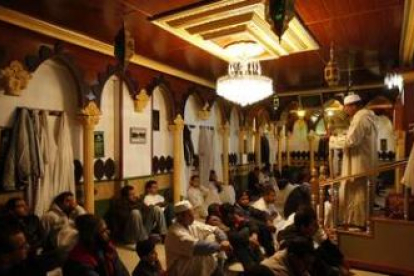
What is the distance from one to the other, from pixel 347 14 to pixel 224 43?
1.44 meters

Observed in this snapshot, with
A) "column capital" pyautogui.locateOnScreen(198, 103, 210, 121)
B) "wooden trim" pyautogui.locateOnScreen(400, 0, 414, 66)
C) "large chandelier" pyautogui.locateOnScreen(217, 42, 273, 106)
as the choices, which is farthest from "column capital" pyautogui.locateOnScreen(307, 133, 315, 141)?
"large chandelier" pyautogui.locateOnScreen(217, 42, 273, 106)

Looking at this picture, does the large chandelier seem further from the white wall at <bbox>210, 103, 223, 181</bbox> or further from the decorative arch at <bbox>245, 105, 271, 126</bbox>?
the decorative arch at <bbox>245, 105, 271, 126</bbox>

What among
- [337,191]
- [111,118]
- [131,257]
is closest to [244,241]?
[337,191]

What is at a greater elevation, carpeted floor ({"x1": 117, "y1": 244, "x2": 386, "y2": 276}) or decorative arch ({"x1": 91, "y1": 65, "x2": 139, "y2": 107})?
decorative arch ({"x1": 91, "y1": 65, "x2": 139, "y2": 107})

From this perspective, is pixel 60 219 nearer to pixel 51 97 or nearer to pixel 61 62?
pixel 51 97

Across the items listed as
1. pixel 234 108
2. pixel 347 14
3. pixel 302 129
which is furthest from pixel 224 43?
pixel 302 129

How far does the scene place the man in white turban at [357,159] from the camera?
12.0 feet

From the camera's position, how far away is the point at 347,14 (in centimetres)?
358

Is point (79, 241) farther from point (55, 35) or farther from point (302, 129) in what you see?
point (302, 129)

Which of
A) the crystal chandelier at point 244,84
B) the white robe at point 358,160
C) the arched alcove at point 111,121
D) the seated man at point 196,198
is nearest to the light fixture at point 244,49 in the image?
the crystal chandelier at point 244,84

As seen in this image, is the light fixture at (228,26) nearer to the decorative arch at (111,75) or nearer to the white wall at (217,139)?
the decorative arch at (111,75)

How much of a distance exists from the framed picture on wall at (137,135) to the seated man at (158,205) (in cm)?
73

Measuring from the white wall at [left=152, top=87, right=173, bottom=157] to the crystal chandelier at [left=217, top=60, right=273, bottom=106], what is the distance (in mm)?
2242

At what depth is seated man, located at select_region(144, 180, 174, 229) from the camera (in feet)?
16.1
